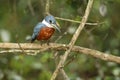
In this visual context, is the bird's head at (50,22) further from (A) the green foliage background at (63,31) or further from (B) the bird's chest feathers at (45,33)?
(A) the green foliage background at (63,31)

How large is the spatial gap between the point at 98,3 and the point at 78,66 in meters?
3.19

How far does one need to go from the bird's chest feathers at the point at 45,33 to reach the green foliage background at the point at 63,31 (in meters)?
0.33

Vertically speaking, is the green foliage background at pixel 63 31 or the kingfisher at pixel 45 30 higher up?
the kingfisher at pixel 45 30

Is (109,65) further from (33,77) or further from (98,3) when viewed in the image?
(98,3)

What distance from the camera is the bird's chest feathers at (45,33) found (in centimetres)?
465

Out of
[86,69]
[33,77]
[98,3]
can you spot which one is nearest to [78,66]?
[86,69]

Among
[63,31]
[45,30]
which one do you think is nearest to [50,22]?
[45,30]

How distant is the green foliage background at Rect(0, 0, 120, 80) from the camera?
17.9 feet

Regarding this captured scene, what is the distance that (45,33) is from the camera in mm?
4672

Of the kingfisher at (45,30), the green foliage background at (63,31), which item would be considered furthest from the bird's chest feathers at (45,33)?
the green foliage background at (63,31)

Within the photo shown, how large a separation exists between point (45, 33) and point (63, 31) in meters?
1.29

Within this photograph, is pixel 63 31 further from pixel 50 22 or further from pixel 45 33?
pixel 50 22

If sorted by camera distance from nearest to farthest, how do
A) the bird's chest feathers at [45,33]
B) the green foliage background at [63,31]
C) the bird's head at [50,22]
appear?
the bird's head at [50,22] < the bird's chest feathers at [45,33] < the green foliage background at [63,31]

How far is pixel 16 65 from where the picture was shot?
7.03 meters
